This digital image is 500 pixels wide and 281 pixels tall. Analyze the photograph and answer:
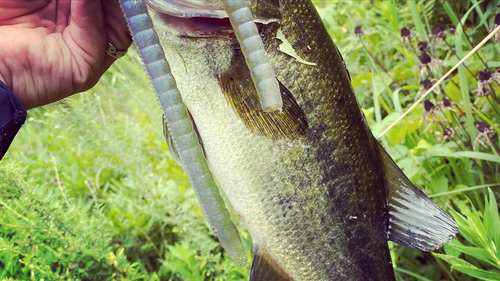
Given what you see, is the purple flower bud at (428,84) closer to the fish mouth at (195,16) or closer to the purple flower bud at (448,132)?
the purple flower bud at (448,132)

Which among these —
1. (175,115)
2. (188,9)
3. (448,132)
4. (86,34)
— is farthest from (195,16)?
(448,132)

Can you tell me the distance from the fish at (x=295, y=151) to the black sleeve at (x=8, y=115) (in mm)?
384

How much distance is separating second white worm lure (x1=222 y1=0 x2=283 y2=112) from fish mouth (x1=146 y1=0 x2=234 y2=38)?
31 cm

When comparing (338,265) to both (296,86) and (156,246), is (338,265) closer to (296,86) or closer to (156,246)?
(296,86)

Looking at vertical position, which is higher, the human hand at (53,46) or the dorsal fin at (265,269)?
the human hand at (53,46)

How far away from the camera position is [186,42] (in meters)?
1.07

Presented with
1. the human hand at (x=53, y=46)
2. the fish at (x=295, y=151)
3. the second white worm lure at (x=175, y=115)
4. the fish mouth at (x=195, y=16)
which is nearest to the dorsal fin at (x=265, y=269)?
the fish at (x=295, y=151)

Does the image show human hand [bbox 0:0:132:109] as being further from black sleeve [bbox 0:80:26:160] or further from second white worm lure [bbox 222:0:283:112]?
second white worm lure [bbox 222:0:283:112]

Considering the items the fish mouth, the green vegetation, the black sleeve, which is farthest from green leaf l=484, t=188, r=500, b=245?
the black sleeve

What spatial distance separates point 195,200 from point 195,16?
1.44 meters

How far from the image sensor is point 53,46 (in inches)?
51.9

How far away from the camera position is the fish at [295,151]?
1.07m

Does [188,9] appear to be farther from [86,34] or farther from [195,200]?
[195,200]

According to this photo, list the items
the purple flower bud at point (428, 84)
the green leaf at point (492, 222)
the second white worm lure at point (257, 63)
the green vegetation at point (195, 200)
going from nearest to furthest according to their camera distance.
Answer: the second white worm lure at point (257, 63) → the green leaf at point (492, 222) → the green vegetation at point (195, 200) → the purple flower bud at point (428, 84)
